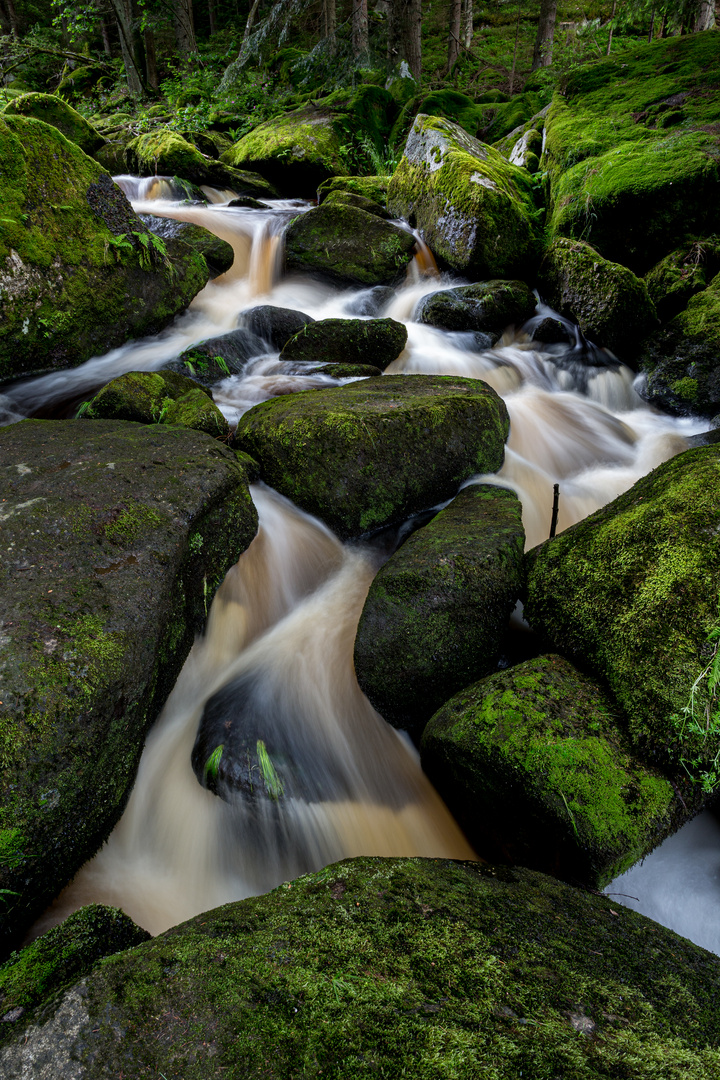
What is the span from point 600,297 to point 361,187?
20.1 ft

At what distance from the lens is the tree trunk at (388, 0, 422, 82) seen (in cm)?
1440

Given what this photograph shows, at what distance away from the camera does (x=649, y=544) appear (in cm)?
281

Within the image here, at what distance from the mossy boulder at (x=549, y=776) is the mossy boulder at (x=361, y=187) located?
415 inches

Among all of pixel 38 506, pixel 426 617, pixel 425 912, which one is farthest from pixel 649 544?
pixel 38 506

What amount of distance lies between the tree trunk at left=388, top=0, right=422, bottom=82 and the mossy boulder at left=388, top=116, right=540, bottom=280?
732 cm

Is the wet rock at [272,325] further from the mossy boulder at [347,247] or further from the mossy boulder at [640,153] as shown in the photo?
the mossy boulder at [640,153]

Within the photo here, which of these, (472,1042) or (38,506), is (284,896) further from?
(38,506)

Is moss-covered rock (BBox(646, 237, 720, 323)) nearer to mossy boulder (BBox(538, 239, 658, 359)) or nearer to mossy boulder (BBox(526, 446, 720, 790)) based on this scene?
mossy boulder (BBox(538, 239, 658, 359))

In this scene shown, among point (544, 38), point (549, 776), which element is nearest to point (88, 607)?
point (549, 776)

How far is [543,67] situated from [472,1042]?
73.9ft

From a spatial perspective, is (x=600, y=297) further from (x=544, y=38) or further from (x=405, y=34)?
(x=544, y=38)

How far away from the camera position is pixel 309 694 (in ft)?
11.6

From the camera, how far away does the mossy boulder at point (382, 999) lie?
1.13m

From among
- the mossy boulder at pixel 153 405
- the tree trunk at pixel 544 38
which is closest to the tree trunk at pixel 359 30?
the tree trunk at pixel 544 38
